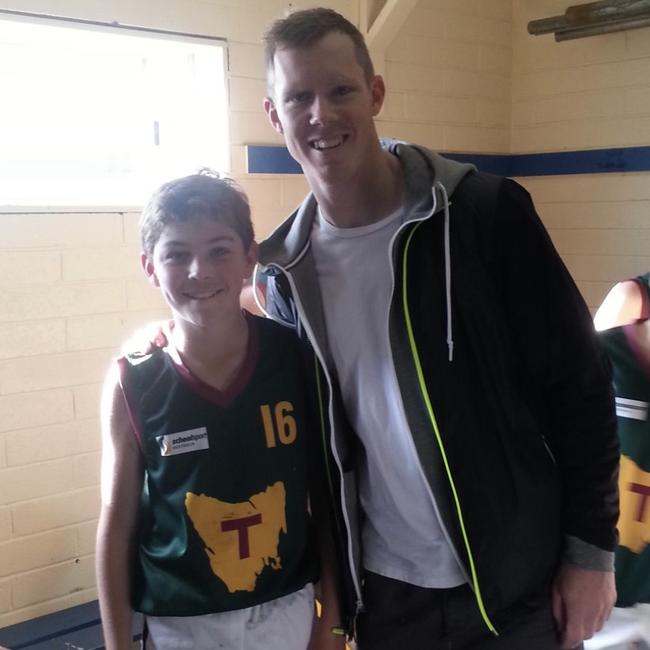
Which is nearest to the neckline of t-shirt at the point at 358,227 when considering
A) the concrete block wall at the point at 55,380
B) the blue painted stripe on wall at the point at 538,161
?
the concrete block wall at the point at 55,380

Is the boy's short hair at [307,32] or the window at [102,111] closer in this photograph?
the boy's short hair at [307,32]

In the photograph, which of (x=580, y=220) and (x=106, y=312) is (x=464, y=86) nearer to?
(x=580, y=220)

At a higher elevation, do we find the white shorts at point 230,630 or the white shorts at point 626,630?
the white shorts at point 230,630

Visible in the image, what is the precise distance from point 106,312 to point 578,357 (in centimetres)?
183

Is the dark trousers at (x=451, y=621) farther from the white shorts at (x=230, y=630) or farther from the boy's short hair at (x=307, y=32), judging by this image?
the boy's short hair at (x=307, y=32)

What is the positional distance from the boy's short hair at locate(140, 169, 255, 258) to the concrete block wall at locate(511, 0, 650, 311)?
2423 mm

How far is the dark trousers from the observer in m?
1.25

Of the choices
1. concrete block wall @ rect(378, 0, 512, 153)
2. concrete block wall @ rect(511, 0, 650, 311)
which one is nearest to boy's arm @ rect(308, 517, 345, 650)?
concrete block wall @ rect(378, 0, 512, 153)

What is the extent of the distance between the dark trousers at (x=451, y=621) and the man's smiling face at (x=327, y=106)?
0.70 m

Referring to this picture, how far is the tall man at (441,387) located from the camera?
1.19 metres

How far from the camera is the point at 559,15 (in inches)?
136

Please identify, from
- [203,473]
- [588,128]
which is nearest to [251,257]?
[203,473]

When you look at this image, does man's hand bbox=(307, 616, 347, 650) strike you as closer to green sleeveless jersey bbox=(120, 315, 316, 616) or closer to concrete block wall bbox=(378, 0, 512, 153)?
green sleeveless jersey bbox=(120, 315, 316, 616)

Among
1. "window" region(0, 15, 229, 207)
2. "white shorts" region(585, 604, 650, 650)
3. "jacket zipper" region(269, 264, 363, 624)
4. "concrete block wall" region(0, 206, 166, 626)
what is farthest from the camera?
"window" region(0, 15, 229, 207)
